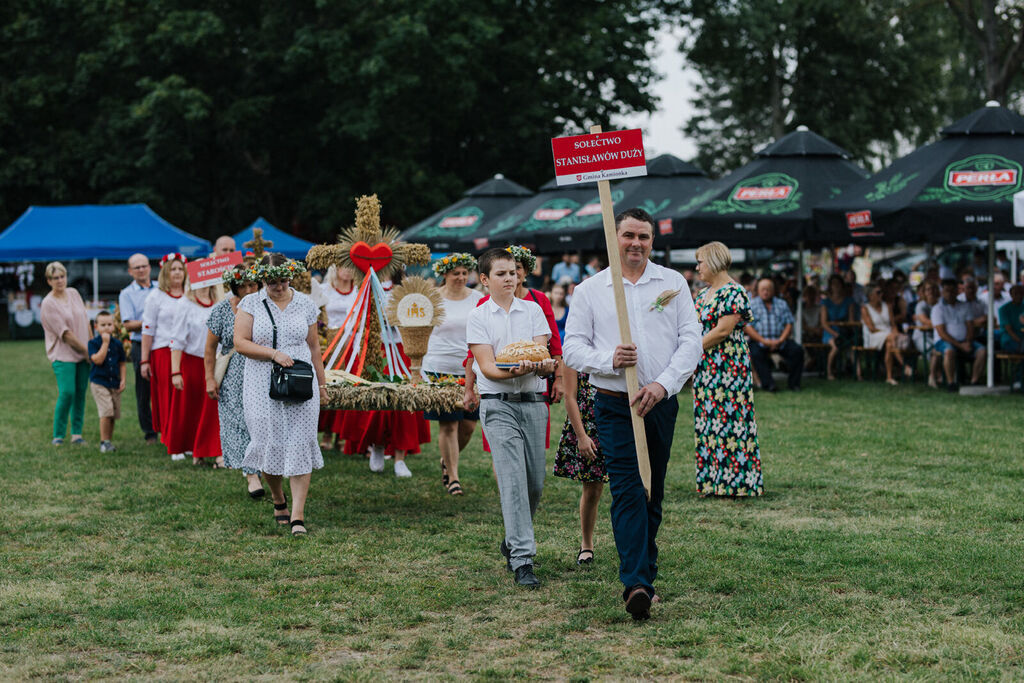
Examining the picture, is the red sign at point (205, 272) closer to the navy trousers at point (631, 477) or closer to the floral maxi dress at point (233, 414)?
the floral maxi dress at point (233, 414)

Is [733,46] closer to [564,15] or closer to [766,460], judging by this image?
[564,15]

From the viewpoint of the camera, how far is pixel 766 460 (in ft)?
33.1

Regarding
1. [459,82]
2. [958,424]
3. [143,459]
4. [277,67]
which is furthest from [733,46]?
[143,459]

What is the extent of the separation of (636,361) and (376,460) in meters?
5.24

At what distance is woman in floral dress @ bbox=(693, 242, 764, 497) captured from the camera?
848 centimetres

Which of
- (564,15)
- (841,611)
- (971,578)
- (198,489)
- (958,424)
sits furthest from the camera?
(564,15)

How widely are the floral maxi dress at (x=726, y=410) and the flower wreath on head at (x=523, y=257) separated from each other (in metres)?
1.75

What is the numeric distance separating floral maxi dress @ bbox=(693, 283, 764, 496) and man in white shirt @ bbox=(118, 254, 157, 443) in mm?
5993

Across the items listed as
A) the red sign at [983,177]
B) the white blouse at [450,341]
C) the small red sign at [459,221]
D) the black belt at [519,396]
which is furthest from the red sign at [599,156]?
the small red sign at [459,221]

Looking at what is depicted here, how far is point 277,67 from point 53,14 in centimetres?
656

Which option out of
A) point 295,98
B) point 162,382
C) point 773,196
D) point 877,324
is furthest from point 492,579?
point 295,98

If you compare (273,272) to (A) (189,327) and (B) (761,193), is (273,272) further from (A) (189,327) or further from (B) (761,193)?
(B) (761,193)

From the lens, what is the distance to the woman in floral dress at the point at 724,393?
848 centimetres

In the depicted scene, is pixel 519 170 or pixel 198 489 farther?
pixel 519 170
